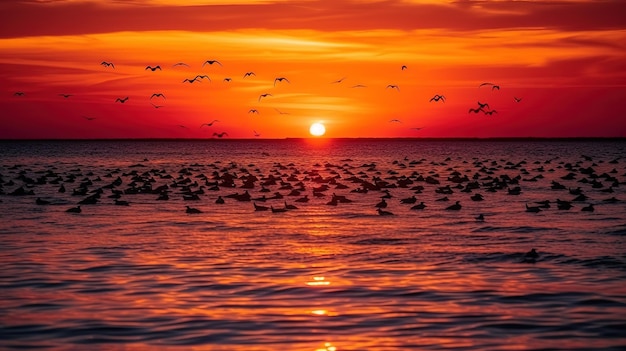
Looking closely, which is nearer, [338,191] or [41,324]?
[41,324]

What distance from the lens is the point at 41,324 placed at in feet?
53.1

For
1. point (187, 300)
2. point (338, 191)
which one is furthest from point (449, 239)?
point (338, 191)

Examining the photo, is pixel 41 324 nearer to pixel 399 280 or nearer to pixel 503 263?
pixel 399 280

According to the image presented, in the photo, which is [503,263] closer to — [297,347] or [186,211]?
[297,347]

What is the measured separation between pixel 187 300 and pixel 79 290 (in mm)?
2812

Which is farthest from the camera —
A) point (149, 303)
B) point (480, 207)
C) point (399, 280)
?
point (480, 207)

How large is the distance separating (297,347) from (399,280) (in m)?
6.82

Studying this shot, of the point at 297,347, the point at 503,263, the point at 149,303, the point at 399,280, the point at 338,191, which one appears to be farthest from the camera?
the point at 338,191

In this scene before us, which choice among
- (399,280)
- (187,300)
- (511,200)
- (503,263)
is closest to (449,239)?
(503,263)

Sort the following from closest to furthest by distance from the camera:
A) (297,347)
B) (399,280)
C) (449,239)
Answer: (297,347)
(399,280)
(449,239)

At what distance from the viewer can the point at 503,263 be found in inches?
942

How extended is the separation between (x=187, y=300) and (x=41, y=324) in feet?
10.8

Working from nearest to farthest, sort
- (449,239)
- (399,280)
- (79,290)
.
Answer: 1. (79,290)
2. (399,280)
3. (449,239)

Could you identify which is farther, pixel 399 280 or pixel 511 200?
pixel 511 200
